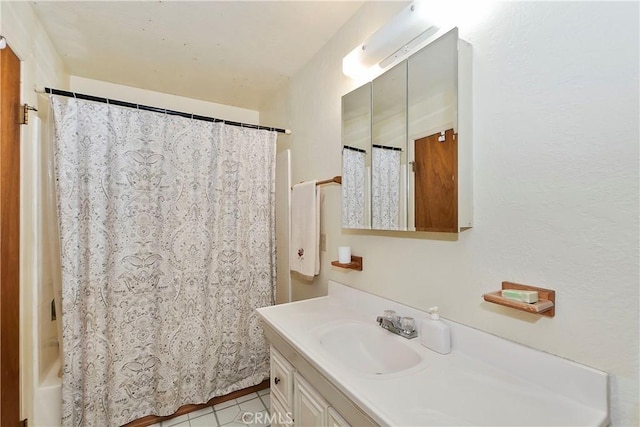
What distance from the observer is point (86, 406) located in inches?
61.7

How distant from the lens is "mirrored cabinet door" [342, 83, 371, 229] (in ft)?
4.61

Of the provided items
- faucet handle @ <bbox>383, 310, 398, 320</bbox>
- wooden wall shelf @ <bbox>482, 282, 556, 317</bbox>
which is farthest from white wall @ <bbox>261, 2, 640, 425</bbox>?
faucet handle @ <bbox>383, 310, 398, 320</bbox>

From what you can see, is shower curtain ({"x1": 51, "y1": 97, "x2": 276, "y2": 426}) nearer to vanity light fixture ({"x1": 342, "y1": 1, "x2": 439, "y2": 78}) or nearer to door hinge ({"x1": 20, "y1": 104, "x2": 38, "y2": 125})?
door hinge ({"x1": 20, "y1": 104, "x2": 38, "y2": 125})

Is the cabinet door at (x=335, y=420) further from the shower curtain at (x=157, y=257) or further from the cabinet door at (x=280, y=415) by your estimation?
the shower curtain at (x=157, y=257)

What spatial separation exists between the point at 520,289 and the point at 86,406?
2.18m

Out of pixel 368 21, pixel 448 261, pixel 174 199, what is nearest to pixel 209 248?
pixel 174 199

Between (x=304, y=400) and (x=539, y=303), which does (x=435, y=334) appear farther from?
(x=304, y=400)

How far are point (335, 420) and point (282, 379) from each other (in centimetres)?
45

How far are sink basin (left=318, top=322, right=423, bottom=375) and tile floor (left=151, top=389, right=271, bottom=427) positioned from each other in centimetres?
98

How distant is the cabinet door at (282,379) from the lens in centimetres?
121

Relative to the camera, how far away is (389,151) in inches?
50.7

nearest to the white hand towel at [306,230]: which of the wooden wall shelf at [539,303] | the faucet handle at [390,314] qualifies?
the faucet handle at [390,314]

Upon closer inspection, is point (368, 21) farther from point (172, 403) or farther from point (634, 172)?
point (172, 403)

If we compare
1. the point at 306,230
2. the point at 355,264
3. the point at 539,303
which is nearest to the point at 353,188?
the point at 355,264
